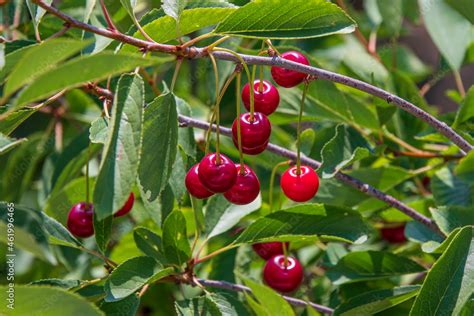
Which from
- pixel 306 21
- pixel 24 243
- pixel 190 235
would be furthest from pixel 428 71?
pixel 24 243

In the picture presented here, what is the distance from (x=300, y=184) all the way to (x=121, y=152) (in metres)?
0.45

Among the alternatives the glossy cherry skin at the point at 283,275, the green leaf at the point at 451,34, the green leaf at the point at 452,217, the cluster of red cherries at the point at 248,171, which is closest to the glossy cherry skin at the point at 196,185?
the cluster of red cherries at the point at 248,171

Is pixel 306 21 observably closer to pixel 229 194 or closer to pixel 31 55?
pixel 229 194

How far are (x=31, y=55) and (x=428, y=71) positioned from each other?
188 centimetres

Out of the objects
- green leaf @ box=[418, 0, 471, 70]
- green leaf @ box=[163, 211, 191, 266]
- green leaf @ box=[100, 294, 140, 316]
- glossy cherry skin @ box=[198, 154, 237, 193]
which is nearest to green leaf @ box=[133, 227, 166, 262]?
green leaf @ box=[163, 211, 191, 266]

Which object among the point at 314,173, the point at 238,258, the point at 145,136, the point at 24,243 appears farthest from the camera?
the point at 238,258

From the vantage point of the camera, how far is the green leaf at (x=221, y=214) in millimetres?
1624

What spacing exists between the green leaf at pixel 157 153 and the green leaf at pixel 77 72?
0.24 meters

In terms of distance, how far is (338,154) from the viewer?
4.77 feet

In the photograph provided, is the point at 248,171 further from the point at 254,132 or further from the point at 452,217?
the point at 452,217

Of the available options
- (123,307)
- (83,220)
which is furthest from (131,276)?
(83,220)

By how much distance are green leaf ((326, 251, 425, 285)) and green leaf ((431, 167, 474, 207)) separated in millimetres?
172

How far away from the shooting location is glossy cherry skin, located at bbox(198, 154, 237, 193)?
1268 mm

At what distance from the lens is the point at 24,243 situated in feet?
3.42
